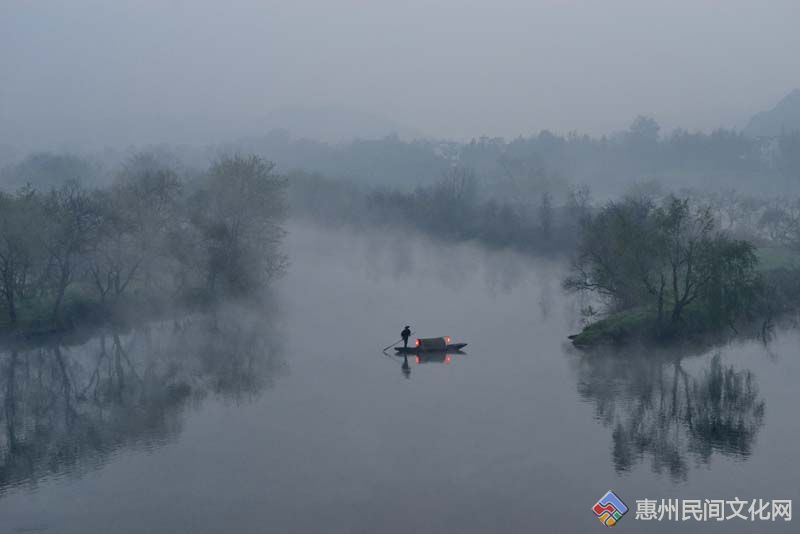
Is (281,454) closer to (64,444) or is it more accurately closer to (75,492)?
(75,492)

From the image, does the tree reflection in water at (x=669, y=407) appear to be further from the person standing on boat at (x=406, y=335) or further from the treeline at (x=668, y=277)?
the person standing on boat at (x=406, y=335)

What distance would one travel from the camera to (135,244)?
1871 inches

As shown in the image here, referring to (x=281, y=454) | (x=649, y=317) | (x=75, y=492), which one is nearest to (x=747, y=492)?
(x=281, y=454)

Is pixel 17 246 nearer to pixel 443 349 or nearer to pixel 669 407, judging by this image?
pixel 443 349

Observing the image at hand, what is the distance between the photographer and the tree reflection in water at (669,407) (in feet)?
75.0

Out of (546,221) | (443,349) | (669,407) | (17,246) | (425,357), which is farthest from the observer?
(546,221)

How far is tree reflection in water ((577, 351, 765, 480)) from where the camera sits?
75.0ft

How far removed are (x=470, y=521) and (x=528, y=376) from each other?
13.8 meters

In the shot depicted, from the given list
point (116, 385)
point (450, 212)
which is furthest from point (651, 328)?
point (450, 212)
